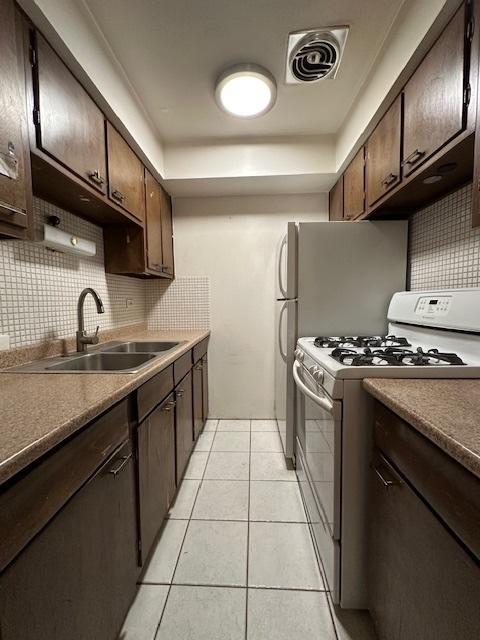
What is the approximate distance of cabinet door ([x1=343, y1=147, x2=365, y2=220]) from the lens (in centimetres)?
179

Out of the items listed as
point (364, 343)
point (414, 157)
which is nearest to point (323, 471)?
point (364, 343)

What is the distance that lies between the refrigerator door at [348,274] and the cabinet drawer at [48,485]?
1363 millimetres

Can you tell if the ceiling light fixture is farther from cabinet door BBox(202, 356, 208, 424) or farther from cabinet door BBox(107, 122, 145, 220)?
cabinet door BBox(202, 356, 208, 424)

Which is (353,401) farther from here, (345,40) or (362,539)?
(345,40)

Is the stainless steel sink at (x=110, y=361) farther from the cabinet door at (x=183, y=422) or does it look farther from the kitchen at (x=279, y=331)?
the cabinet door at (x=183, y=422)

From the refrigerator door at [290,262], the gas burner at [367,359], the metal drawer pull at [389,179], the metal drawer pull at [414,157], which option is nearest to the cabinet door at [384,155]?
the metal drawer pull at [389,179]

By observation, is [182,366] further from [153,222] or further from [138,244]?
[153,222]

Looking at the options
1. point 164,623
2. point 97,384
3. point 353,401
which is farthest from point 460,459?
point 164,623

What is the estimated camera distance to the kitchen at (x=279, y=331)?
0.64 meters

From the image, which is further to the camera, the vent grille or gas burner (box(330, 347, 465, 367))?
the vent grille

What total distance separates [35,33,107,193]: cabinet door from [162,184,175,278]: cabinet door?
0.97m

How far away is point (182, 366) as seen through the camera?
5.59 feet

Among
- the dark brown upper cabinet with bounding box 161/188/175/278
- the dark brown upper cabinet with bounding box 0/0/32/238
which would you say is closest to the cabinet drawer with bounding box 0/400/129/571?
the dark brown upper cabinet with bounding box 0/0/32/238

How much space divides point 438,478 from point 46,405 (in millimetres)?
968
